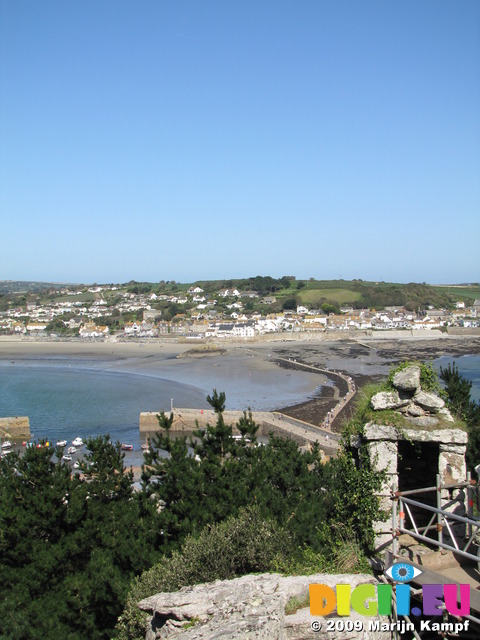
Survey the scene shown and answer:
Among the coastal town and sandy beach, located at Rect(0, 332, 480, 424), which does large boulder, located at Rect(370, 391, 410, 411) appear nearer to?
sandy beach, located at Rect(0, 332, 480, 424)

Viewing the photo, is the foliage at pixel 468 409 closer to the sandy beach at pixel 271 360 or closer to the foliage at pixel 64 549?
the foliage at pixel 64 549

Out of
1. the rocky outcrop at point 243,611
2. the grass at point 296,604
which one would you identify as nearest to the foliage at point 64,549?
the rocky outcrop at point 243,611

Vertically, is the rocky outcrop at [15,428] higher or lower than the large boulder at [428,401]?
lower

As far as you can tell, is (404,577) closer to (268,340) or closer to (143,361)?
(143,361)

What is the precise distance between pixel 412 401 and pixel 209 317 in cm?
12140

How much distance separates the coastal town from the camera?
109 m

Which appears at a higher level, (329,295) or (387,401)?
(329,295)

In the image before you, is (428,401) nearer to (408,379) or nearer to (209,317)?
(408,379)

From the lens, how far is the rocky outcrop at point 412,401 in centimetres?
711

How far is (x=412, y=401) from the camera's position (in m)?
7.22

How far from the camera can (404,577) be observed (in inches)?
217

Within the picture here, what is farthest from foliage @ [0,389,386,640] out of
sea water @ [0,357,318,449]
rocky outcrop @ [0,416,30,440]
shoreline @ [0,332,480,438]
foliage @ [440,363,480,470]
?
shoreline @ [0,332,480,438]

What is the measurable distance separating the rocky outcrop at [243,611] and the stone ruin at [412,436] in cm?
150

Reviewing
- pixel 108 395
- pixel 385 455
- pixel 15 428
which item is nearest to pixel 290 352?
pixel 108 395
